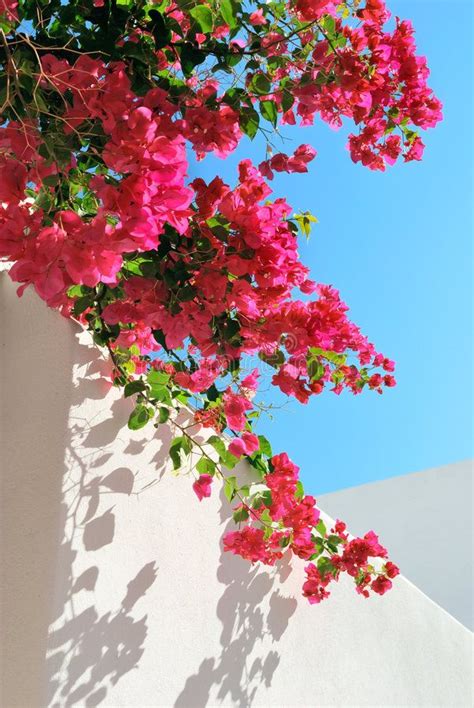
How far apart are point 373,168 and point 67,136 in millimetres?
808

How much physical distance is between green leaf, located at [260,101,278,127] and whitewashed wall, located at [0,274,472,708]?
0.59 m

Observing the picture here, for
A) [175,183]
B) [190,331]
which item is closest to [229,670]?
[190,331]

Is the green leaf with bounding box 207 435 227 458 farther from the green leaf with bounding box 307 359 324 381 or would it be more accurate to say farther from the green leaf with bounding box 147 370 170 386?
the green leaf with bounding box 307 359 324 381

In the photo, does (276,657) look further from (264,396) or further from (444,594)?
(444,594)

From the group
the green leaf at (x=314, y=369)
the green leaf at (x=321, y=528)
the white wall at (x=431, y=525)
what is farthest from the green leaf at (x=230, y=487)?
the white wall at (x=431, y=525)

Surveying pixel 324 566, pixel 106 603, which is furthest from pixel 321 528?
pixel 106 603

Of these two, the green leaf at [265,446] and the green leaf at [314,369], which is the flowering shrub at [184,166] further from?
the green leaf at [265,446]

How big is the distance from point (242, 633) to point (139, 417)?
0.62 meters

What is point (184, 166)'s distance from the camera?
3.03ft

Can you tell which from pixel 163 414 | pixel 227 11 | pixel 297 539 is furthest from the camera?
pixel 297 539

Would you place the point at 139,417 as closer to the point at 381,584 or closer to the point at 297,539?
the point at 297,539

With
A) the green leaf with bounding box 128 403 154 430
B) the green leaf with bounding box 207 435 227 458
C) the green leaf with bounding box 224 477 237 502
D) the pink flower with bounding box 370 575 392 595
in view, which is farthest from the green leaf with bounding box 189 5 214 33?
the pink flower with bounding box 370 575 392 595

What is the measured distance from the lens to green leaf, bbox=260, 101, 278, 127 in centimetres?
131

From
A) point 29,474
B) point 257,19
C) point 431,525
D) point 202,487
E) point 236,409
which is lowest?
point 29,474
